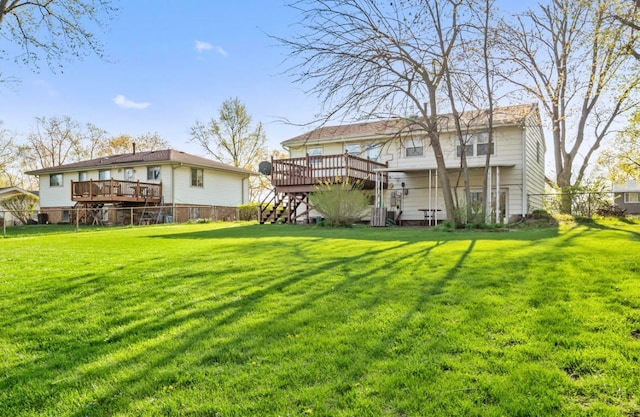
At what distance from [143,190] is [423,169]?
16.7 meters

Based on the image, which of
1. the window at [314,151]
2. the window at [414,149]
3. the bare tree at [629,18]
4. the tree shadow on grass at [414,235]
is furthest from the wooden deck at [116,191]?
the bare tree at [629,18]

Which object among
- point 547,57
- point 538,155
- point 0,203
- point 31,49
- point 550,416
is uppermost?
point 547,57

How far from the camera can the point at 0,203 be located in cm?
2770

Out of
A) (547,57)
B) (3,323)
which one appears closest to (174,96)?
(547,57)

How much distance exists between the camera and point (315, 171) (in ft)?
62.5

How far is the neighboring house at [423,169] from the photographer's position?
682 inches

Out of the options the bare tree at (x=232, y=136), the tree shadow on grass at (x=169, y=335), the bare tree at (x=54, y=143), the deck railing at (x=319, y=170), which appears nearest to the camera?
the tree shadow on grass at (x=169, y=335)

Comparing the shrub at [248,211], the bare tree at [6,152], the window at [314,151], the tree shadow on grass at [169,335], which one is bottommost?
the tree shadow on grass at [169,335]

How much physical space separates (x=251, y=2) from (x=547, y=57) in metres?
15.0

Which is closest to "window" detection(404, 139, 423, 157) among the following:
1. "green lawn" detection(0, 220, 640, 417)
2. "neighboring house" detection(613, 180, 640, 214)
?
"green lawn" detection(0, 220, 640, 417)

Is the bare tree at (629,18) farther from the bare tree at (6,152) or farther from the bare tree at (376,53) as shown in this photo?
the bare tree at (6,152)

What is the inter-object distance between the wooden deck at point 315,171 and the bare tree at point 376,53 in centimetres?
538

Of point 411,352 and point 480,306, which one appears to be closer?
point 411,352

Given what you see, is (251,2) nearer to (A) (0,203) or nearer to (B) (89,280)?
(B) (89,280)
